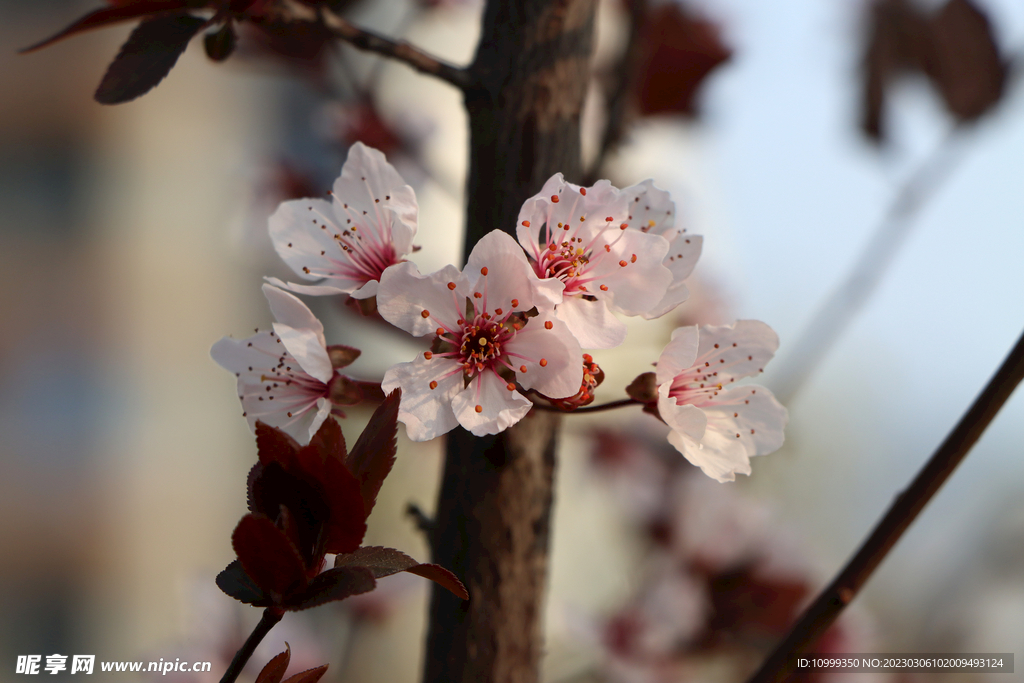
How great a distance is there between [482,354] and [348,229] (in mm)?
119

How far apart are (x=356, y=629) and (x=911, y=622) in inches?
43.3

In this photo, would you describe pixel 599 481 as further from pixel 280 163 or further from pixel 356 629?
pixel 280 163

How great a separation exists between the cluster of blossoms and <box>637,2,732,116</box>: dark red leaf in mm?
515

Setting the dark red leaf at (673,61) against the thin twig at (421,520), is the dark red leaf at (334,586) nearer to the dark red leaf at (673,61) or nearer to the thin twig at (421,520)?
the thin twig at (421,520)

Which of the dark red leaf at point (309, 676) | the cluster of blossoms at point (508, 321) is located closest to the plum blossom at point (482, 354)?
the cluster of blossoms at point (508, 321)

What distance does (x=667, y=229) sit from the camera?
37cm

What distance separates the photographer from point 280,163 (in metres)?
1.04

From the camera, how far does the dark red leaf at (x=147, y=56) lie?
33 centimetres

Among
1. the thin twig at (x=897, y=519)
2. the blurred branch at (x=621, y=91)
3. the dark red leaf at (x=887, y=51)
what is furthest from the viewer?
the dark red leaf at (x=887, y=51)

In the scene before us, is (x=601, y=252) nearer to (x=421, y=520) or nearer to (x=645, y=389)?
(x=645, y=389)

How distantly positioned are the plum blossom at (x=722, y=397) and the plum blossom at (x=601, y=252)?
0.04m

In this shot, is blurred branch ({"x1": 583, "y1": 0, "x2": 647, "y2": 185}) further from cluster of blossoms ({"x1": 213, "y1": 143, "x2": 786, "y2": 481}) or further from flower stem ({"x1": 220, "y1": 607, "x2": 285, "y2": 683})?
flower stem ({"x1": 220, "y1": 607, "x2": 285, "y2": 683})

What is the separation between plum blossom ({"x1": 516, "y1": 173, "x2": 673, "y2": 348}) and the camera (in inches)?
12.0

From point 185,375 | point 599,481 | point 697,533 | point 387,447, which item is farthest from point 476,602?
point 185,375
